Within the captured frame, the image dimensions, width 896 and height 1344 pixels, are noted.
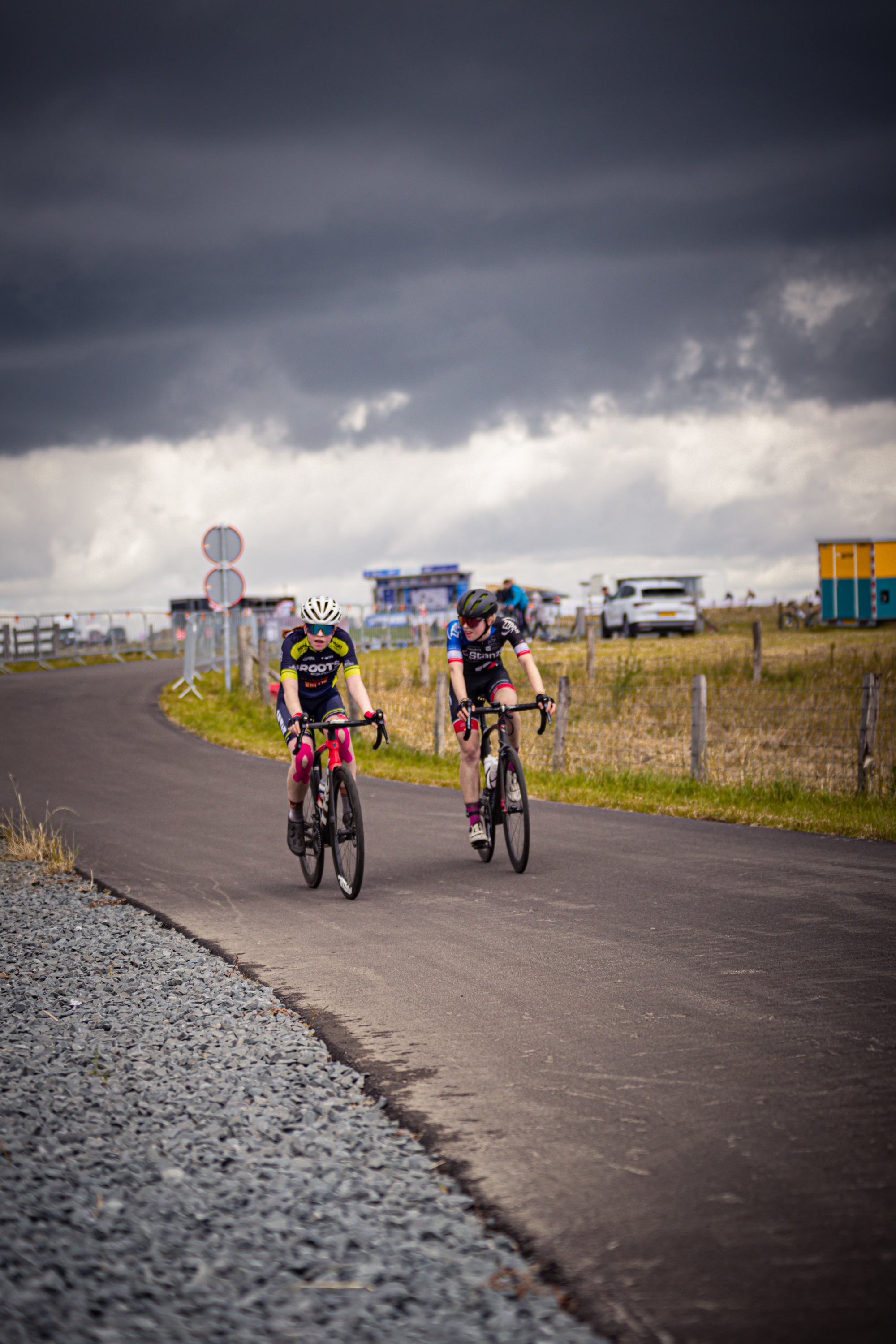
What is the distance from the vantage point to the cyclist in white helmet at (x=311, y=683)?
7973mm

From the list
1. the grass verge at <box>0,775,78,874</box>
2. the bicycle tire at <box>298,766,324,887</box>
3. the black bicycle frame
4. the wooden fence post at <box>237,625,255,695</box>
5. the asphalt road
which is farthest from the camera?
the wooden fence post at <box>237,625,255,695</box>

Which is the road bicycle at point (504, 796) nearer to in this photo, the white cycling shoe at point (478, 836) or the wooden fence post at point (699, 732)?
the white cycling shoe at point (478, 836)

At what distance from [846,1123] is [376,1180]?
1.52 m

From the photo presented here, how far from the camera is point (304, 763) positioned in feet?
26.7

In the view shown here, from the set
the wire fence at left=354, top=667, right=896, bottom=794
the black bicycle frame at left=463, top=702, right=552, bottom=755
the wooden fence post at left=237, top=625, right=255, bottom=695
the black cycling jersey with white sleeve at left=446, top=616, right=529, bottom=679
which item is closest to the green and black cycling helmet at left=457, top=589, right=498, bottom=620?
the black cycling jersey with white sleeve at left=446, top=616, right=529, bottom=679

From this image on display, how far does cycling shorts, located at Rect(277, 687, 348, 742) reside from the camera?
320 inches

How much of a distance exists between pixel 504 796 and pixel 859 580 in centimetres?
3302

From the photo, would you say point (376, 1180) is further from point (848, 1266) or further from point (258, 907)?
point (258, 907)

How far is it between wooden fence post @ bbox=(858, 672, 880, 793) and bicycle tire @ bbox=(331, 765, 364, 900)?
6.26 meters

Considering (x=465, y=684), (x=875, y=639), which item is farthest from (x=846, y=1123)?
(x=875, y=639)

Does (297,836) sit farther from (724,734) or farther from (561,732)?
(724,734)

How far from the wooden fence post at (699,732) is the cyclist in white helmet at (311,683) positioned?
610cm

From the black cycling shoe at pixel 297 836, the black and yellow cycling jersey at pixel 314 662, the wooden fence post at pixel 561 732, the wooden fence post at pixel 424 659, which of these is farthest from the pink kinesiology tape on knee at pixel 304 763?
the wooden fence post at pixel 424 659

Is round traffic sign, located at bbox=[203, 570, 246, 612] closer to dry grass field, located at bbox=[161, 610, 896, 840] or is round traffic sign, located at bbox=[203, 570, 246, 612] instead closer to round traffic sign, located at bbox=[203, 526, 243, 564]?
round traffic sign, located at bbox=[203, 526, 243, 564]
